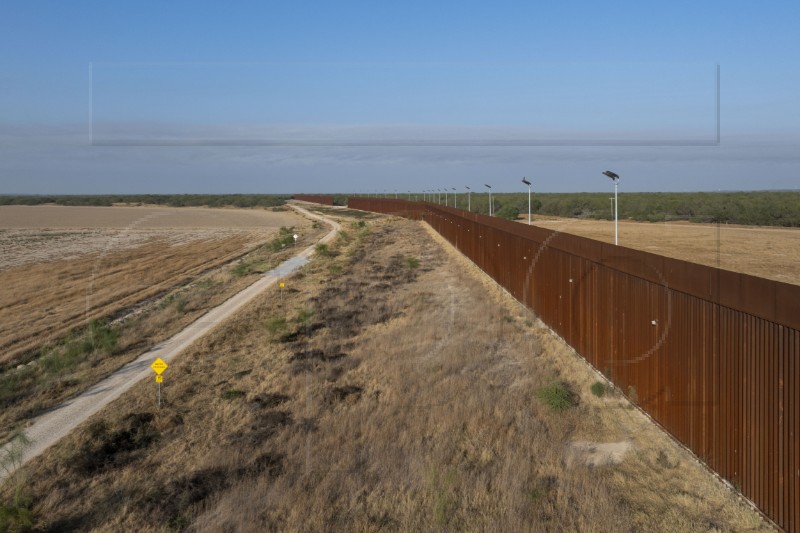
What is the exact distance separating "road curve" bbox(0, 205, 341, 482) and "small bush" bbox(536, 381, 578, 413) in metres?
7.66

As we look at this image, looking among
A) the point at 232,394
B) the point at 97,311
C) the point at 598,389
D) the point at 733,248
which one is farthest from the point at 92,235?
the point at 598,389

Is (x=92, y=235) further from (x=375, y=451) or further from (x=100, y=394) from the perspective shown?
(x=375, y=451)

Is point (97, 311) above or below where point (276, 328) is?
below

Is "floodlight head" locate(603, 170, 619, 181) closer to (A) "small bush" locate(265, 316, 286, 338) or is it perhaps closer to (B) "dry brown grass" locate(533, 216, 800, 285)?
(B) "dry brown grass" locate(533, 216, 800, 285)

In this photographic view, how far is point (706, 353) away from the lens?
7926 mm

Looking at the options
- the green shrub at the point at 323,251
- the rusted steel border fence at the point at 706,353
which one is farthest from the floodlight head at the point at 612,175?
the green shrub at the point at 323,251

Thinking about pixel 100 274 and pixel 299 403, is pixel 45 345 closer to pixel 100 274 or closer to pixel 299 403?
pixel 299 403

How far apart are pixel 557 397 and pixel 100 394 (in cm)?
881

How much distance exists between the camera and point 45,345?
62.1 feet

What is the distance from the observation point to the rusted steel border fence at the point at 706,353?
638 centimetres

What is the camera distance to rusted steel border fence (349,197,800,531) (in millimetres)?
6375

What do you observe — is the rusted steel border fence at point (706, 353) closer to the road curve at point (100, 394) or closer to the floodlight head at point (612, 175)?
the floodlight head at point (612, 175)

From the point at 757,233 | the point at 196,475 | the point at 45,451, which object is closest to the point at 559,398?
the point at 196,475

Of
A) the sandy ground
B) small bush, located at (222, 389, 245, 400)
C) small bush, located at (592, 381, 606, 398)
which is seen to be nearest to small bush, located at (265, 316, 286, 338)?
small bush, located at (222, 389, 245, 400)
